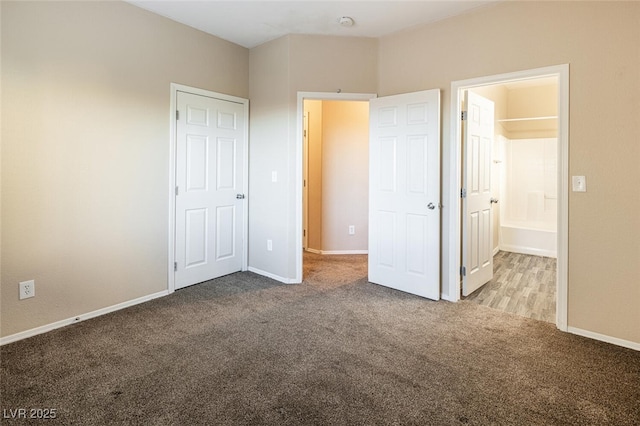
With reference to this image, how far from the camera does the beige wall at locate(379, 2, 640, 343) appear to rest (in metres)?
2.39

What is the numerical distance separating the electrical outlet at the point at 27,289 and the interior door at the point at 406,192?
9.68 ft

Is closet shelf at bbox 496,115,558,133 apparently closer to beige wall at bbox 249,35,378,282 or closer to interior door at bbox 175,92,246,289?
beige wall at bbox 249,35,378,282

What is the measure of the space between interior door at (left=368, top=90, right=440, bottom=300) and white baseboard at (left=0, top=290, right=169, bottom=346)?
7.44 ft

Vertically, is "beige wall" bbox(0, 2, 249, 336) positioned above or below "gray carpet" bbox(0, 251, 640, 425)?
above

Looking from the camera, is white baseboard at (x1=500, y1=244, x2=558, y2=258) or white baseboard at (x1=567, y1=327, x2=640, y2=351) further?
white baseboard at (x1=500, y1=244, x2=558, y2=258)

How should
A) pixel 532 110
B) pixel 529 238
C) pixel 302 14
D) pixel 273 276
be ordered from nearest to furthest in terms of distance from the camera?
pixel 302 14, pixel 273 276, pixel 529 238, pixel 532 110

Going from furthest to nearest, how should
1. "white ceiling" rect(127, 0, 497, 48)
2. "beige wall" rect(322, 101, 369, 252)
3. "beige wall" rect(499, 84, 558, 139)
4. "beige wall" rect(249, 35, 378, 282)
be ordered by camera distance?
"beige wall" rect(499, 84, 558, 139) → "beige wall" rect(322, 101, 369, 252) → "beige wall" rect(249, 35, 378, 282) → "white ceiling" rect(127, 0, 497, 48)

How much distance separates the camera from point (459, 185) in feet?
10.7

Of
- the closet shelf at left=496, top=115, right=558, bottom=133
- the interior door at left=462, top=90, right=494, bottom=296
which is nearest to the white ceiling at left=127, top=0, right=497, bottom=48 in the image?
the interior door at left=462, top=90, right=494, bottom=296

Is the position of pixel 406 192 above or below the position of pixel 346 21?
below

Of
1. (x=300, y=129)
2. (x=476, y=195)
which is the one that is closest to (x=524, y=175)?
(x=476, y=195)

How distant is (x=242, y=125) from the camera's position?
4113 mm

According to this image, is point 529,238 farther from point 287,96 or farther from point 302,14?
point 302,14

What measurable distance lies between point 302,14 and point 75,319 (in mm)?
3267
